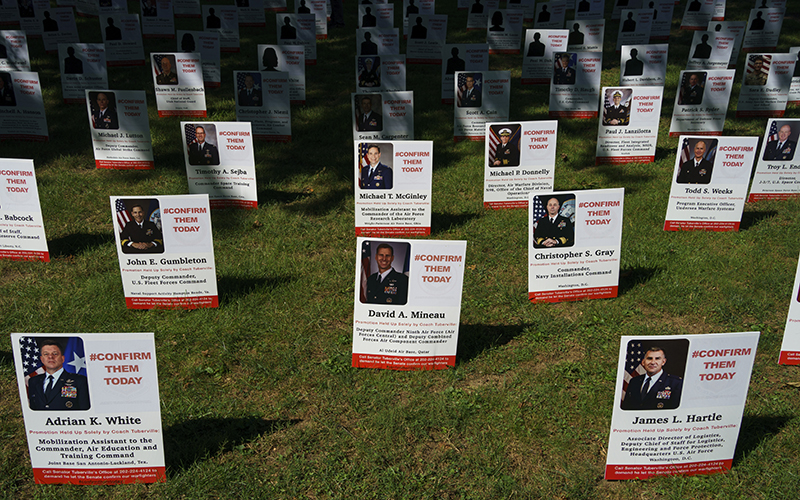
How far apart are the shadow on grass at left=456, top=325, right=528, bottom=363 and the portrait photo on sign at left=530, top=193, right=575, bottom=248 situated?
2.35 feet

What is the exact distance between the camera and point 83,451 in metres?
3.51

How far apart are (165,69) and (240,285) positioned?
16.9 feet

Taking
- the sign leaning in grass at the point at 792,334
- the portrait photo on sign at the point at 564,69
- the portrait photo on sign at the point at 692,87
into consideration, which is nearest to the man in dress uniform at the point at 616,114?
the portrait photo on sign at the point at 692,87

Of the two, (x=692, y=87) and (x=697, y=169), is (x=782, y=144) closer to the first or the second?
(x=697, y=169)

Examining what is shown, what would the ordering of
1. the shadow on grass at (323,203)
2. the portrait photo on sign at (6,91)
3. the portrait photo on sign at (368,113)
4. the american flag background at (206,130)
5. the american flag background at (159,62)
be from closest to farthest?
the american flag background at (206,130)
the shadow on grass at (323,203)
the portrait photo on sign at (368,113)
the portrait photo on sign at (6,91)
the american flag background at (159,62)

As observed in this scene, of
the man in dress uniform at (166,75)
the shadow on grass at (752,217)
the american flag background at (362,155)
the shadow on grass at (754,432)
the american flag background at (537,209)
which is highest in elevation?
the man in dress uniform at (166,75)

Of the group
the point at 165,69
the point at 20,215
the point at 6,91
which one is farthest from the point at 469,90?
the point at 6,91

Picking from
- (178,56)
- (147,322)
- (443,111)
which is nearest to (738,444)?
(147,322)

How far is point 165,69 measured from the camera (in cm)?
941

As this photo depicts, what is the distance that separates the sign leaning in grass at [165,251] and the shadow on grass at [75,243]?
1.43 metres

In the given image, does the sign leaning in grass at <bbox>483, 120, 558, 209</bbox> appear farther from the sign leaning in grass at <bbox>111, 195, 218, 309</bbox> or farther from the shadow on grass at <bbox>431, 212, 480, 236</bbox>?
the sign leaning in grass at <bbox>111, 195, 218, 309</bbox>

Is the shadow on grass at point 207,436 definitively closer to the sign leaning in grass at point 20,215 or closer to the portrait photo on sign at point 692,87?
the sign leaning in grass at point 20,215

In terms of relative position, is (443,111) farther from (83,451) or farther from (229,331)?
(83,451)

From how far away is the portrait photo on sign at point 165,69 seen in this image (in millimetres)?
9289
